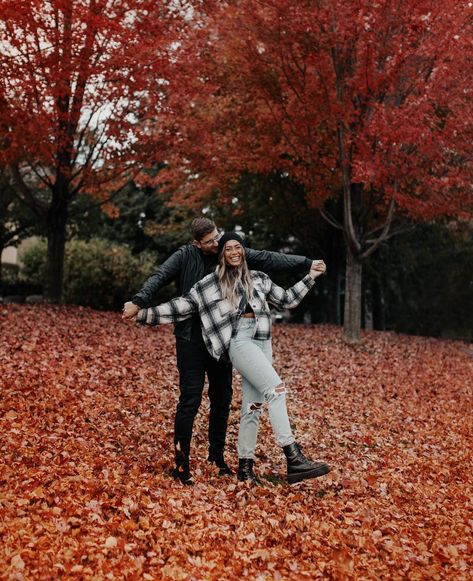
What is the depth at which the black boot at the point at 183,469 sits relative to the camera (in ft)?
17.8

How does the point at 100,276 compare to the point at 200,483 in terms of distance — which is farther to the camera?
the point at 100,276

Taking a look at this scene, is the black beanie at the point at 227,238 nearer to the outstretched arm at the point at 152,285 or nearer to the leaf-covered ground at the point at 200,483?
the outstretched arm at the point at 152,285

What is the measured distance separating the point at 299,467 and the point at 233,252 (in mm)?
1773

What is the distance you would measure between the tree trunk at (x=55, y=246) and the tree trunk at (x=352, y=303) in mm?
6395

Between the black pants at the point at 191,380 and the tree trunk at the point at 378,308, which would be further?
the tree trunk at the point at 378,308

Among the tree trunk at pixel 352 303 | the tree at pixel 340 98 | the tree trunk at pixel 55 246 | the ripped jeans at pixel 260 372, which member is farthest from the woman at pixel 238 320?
the tree trunk at pixel 55 246

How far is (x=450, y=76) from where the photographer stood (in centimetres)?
1235

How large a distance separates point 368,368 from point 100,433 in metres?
6.90

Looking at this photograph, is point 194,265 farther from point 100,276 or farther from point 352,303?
point 100,276

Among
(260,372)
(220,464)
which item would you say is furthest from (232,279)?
(220,464)

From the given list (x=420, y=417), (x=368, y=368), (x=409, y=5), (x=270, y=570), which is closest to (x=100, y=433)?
(x=270, y=570)

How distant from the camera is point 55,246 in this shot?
1480 cm

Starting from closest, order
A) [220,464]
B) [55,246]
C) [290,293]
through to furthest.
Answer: [290,293] → [220,464] → [55,246]

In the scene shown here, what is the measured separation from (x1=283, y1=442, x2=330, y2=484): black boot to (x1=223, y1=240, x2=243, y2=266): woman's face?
1522 mm
